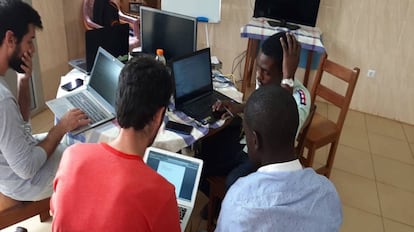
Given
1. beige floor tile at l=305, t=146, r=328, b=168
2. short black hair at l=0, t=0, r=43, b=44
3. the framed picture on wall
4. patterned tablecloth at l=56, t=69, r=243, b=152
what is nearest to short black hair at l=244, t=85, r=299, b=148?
patterned tablecloth at l=56, t=69, r=243, b=152

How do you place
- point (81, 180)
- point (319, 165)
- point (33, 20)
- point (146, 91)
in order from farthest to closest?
point (319, 165) < point (33, 20) < point (146, 91) < point (81, 180)

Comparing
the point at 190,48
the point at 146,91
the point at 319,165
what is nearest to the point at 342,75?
the point at 319,165

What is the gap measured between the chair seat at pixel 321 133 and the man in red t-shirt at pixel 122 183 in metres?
1.58

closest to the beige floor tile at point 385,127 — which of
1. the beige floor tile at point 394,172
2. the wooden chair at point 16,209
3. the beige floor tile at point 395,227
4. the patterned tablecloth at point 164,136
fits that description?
the beige floor tile at point 394,172

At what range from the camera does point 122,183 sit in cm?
90

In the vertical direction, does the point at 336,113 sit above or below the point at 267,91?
below

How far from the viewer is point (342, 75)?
2443mm

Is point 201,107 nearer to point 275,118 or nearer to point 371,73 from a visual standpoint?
point 275,118

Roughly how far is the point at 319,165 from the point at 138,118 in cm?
217

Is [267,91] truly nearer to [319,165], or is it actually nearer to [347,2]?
[319,165]

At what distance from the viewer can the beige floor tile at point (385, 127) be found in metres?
3.49

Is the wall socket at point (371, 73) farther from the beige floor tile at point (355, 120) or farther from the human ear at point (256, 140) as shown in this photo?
the human ear at point (256, 140)

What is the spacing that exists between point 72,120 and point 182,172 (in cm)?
59

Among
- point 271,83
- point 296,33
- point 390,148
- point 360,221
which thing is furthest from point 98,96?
point 390,148
